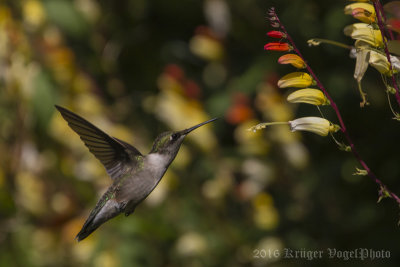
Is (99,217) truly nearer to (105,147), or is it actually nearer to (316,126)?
(105,147)

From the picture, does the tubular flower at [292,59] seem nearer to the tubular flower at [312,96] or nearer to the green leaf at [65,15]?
the tubular flower at [312,96]

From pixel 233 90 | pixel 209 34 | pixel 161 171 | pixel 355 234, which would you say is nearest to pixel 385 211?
pixel 355 234

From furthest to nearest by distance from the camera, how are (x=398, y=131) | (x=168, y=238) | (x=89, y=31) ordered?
(x=89, y=31) < (x=168, y=238) < (x=398, y=131)

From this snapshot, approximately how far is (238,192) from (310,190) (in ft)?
0.96

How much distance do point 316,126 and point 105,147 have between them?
15.8 inches

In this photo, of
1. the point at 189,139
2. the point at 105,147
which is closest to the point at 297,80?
the point at 105,147

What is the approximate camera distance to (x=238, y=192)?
2.03m

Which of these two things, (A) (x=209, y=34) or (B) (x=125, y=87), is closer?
(A) (x=209, y=34)

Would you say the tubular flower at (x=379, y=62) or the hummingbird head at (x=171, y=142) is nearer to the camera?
the tubular flower at (x=379, y=62)

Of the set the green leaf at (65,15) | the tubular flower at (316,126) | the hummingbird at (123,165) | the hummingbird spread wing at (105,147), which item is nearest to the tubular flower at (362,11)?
the tubular flower at (316,126)

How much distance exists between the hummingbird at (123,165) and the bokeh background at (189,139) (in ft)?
2.71

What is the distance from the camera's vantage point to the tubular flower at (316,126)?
797 millimetres

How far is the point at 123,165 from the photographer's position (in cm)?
111

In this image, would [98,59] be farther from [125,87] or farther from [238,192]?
[238,192]
